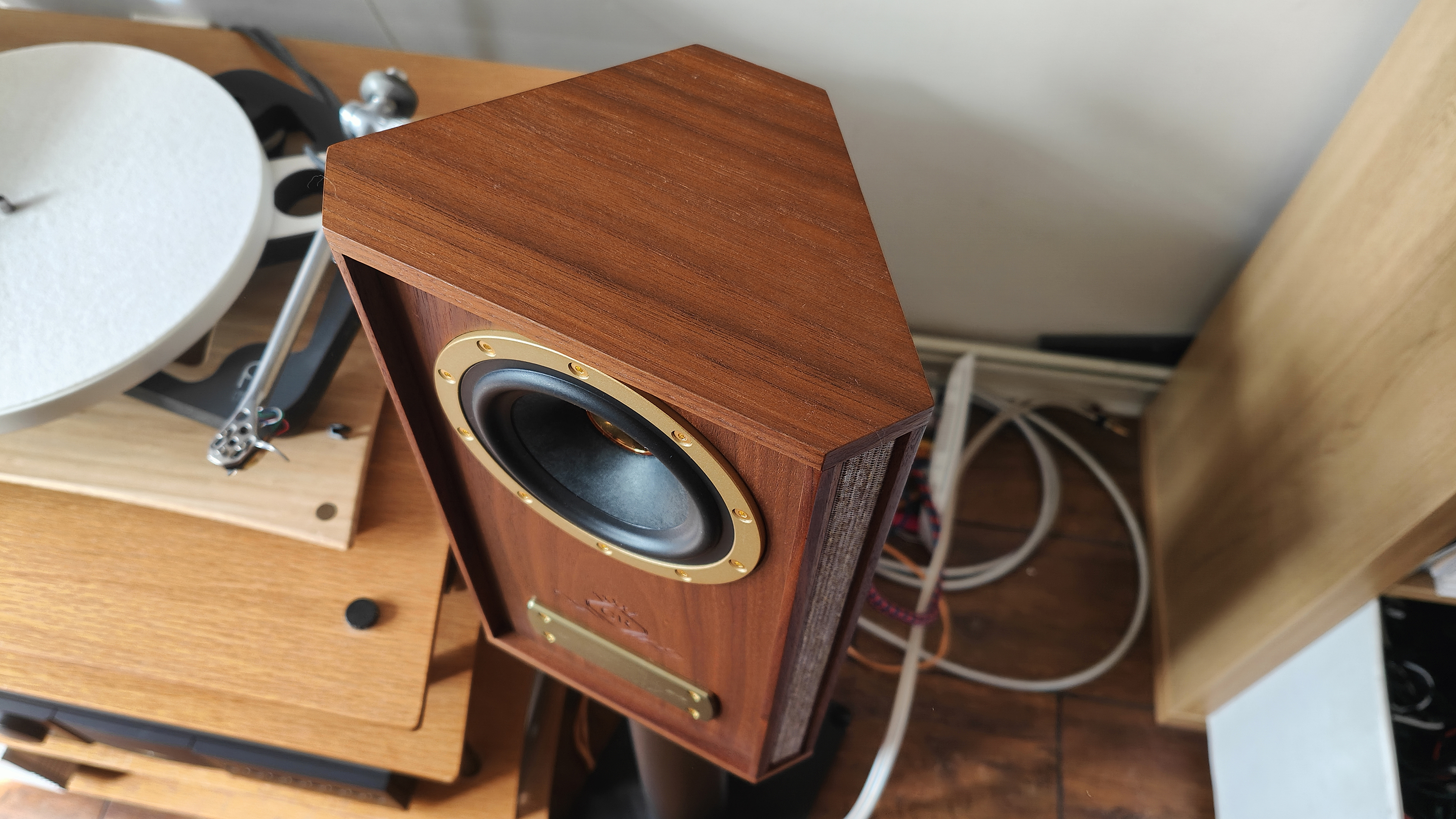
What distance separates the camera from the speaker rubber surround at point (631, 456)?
0.35 m

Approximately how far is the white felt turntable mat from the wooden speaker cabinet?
248mm

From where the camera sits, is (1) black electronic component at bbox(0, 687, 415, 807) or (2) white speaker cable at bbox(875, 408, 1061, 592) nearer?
(1) black electronic component at bbox(0, 687, 415, 807)

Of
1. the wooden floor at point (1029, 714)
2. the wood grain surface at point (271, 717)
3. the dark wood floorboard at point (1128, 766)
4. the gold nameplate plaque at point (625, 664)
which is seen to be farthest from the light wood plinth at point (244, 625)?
the dark wood floorboard at point (1128, 766)

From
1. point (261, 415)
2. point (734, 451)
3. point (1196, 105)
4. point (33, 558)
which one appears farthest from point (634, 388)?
point (1196, 105)

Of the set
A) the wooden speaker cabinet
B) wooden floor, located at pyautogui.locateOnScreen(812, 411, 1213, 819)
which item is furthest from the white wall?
the wooden speaker cabinet

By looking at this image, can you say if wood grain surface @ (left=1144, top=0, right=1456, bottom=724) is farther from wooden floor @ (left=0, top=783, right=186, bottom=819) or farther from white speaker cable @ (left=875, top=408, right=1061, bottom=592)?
wooden floor @ (left=0, top=783, right=186, bottom=819)

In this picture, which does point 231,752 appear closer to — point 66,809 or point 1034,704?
point 66,809

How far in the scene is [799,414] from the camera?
31 cm

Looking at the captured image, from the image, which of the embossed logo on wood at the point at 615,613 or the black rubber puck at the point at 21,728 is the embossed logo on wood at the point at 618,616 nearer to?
the embossed logo on wood at the point at 615,613

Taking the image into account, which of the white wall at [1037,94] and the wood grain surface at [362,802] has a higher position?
the white wall at [1037,94]

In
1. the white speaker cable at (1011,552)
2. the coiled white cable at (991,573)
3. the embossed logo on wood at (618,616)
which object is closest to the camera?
the embossed logo on wood at (618,616)

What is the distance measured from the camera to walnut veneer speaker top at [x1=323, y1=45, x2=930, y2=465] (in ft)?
1.03

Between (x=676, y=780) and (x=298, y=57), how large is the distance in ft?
2.49

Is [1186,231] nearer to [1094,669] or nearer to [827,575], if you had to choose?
[1094,669]
